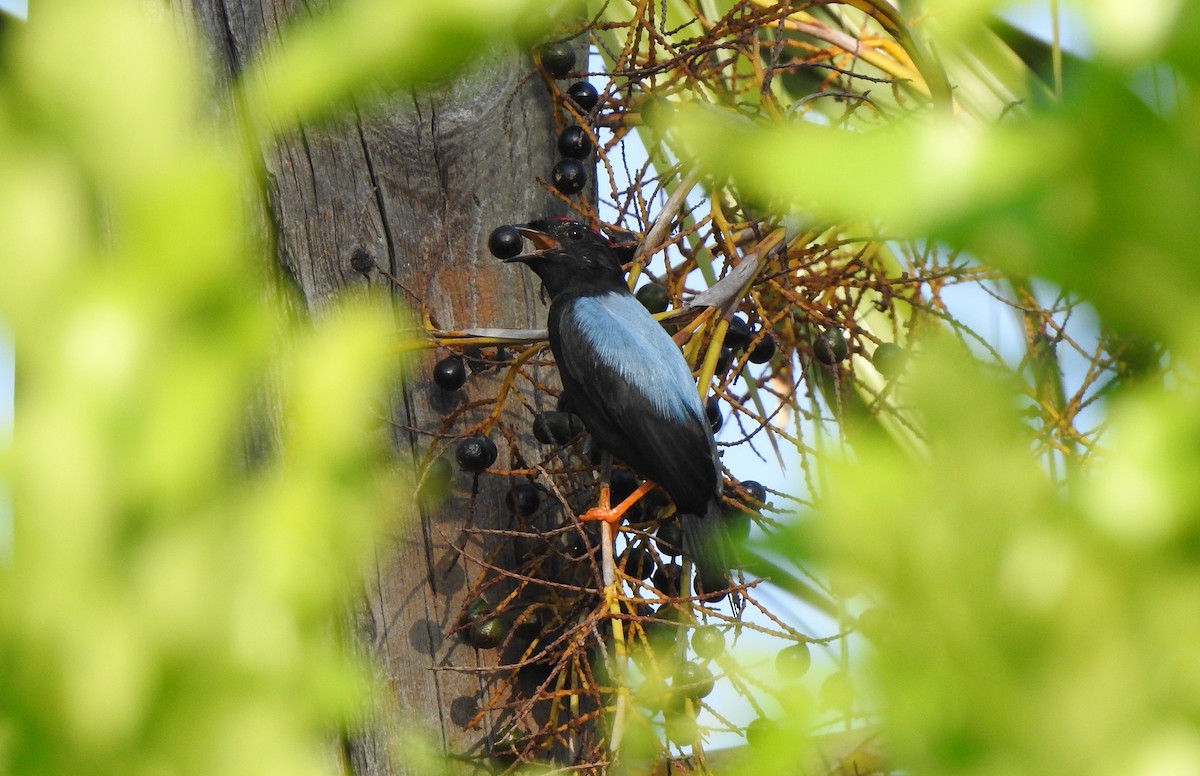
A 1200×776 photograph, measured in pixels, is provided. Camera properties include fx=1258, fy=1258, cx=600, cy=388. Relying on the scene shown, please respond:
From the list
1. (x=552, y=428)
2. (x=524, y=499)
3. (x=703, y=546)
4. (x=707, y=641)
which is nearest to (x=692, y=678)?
(x=707, y=641)

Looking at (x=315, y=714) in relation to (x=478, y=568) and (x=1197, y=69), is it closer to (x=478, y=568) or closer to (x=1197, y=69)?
(x=1197, y=69)

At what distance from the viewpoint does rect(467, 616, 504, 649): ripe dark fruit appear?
7.64ft

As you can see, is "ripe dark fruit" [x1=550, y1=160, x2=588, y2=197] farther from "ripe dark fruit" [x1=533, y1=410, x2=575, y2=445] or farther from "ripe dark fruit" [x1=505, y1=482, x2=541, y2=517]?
"ripe dark fruit" [x1=505, y1=482, x2=541, y2=517]

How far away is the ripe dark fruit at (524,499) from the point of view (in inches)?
97.3

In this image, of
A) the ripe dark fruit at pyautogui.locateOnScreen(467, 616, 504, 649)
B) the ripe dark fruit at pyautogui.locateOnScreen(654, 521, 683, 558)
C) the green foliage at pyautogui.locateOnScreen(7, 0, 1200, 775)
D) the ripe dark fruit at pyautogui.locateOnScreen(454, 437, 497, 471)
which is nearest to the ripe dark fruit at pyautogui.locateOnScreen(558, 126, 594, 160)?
the ripe dark fruit at pyautogui.locateOnScreen(454, 437, 497, 471)

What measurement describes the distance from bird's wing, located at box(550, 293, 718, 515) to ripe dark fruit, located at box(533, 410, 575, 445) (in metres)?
0.04

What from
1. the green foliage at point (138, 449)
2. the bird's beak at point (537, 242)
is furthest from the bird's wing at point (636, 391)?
the green foliage at point (138, 449)

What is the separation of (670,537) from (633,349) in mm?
549

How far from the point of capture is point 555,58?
8.91 feet

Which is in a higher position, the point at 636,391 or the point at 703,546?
the point at 636,391

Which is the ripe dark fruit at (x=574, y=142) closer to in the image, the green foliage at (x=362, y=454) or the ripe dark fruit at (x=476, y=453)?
the ripe dark fruit at (x=476, y=453)

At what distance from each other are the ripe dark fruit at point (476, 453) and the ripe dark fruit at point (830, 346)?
2.46 feet

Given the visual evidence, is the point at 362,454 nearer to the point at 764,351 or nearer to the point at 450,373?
the point at 450,373

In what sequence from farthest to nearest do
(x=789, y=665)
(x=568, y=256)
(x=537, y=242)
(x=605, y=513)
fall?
(x=568, y=256) → (x=537, y=242) → (x=605, y=513) → (x=789, y=665)
